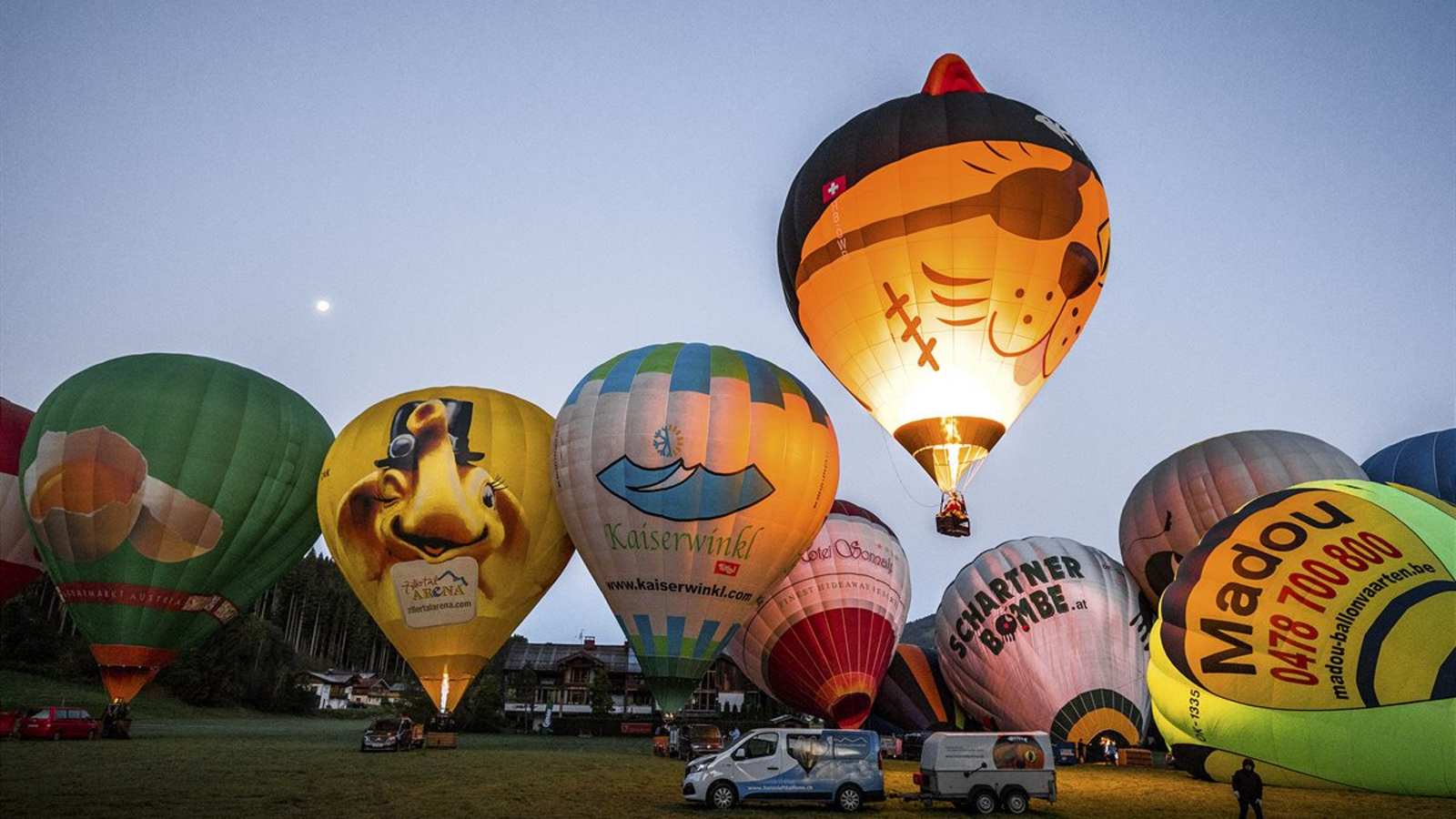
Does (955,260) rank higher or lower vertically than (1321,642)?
higher

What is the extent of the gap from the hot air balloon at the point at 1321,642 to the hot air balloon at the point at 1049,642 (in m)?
5.17

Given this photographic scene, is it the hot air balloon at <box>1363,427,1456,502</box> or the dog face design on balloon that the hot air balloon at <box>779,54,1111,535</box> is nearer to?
the dog face design on balloon

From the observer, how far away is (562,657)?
1752 inches

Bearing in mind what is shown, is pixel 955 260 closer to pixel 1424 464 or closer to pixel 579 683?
pixel 1424 464

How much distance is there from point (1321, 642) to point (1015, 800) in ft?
12.8

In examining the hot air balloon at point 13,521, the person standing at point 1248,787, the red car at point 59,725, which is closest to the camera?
the person standing at point 1248,787

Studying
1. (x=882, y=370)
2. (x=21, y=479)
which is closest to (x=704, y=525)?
(x=882, y=370)

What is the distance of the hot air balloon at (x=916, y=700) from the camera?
22.7 m

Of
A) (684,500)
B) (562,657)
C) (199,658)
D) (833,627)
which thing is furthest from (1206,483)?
(199,658)

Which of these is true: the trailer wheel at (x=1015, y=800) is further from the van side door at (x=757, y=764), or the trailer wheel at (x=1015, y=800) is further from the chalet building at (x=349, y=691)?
the chalet building at (x=349, y=691)

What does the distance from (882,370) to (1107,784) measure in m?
6.88

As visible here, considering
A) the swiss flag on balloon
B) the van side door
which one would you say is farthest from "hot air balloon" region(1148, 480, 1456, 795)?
the swiss flag on balloon

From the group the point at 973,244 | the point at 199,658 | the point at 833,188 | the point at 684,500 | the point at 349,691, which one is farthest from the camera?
the point at 349,691

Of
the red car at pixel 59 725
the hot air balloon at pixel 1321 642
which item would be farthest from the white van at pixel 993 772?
the red car at pixel 59 725
